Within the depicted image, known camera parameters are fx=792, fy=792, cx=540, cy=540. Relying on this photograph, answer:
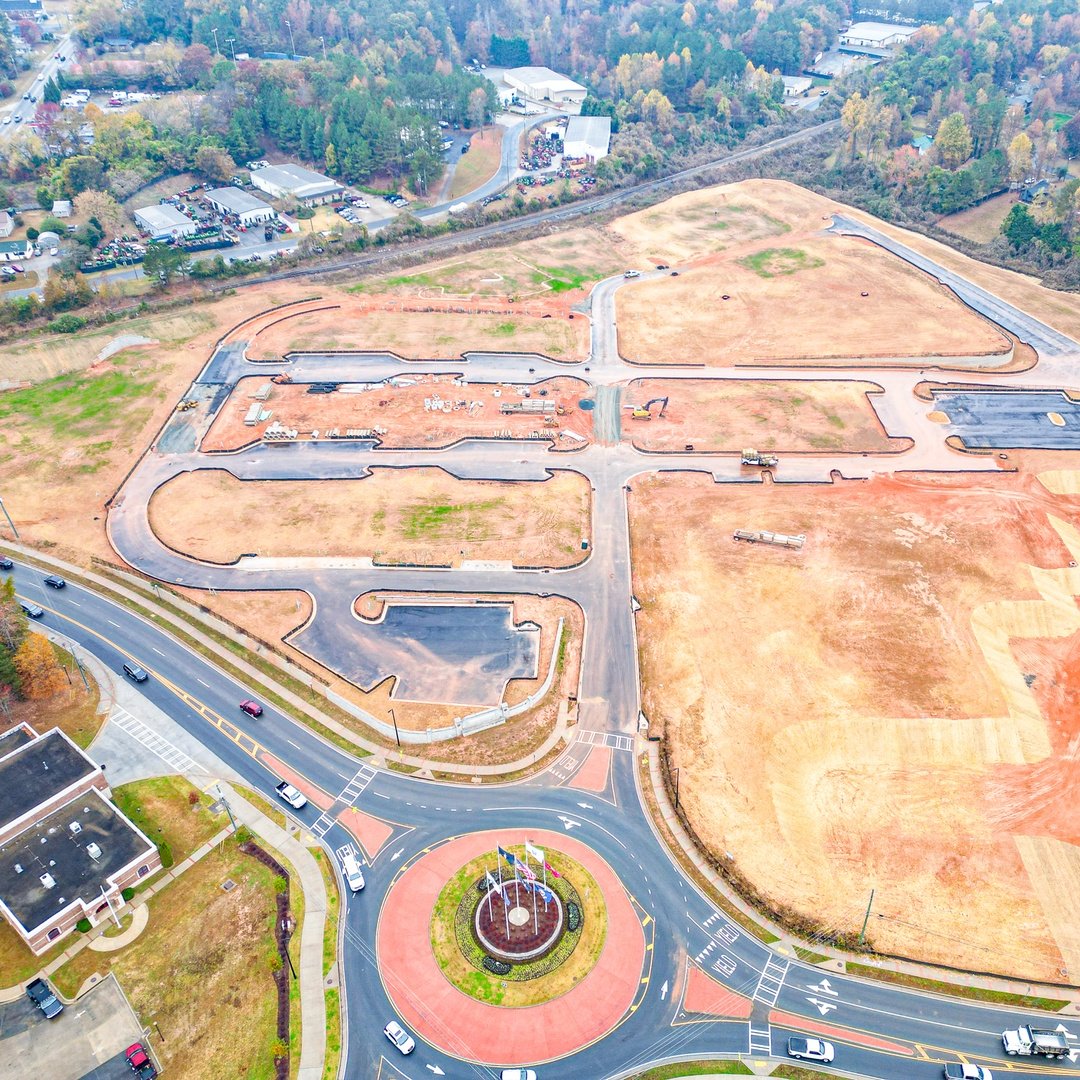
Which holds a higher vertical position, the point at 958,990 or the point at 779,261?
the point at 779,261

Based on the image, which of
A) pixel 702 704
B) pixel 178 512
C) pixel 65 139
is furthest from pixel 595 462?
pixel 65 139

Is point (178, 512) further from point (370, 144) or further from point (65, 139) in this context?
point (65, 139)

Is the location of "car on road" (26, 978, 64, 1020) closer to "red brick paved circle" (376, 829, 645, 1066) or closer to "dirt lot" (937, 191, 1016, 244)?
"red brick paved circle" (376, 829, 645, 1066)

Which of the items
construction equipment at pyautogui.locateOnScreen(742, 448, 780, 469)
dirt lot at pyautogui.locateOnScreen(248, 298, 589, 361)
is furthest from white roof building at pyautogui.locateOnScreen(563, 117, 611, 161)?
construction equipment at pyautogui.locateOnScreen(742, 448, 780, 469)

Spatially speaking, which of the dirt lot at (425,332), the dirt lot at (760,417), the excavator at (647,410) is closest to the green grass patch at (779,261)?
the dirt lot at (425,332)

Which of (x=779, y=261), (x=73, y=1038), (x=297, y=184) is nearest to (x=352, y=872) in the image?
(x=73, y=1038)

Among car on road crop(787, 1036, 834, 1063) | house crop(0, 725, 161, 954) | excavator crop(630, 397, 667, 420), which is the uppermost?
house crop(0, 725, 161, 954)

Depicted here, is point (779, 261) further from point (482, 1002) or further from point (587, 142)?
point (482, 1002)
